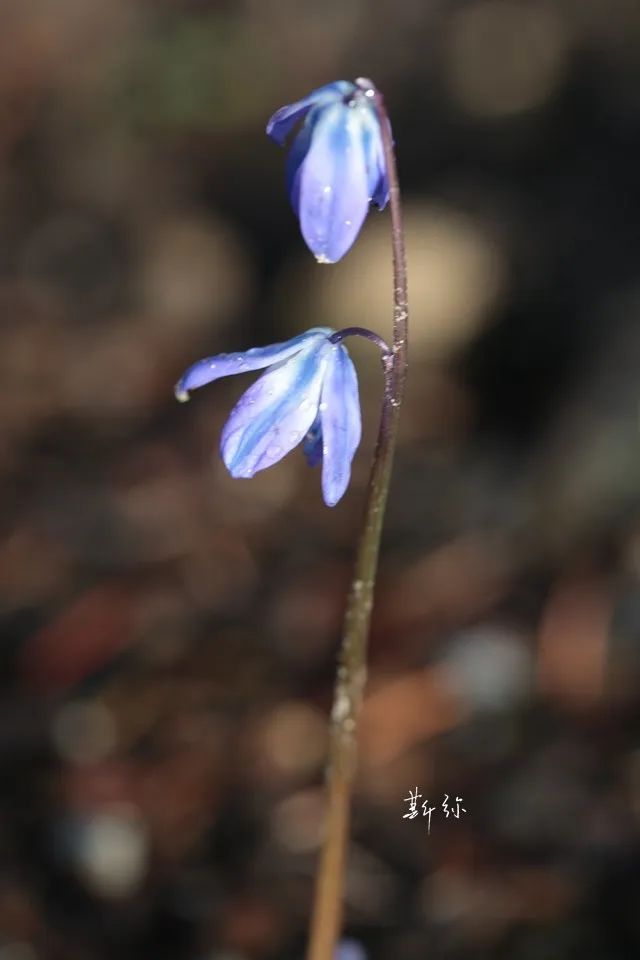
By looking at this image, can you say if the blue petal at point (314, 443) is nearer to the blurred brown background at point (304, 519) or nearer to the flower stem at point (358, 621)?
the flower stem at point (358, 621)

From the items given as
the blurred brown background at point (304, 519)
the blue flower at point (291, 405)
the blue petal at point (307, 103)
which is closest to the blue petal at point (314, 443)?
the blue flower at point (291, 405)

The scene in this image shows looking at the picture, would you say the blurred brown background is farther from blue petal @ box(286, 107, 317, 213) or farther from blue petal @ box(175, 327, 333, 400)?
blue petal @ box(286, 107, 317, 213)

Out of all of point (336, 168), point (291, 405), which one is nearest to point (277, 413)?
point (291, 405)

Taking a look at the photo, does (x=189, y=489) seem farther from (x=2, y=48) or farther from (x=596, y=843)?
(x=2, y=48)

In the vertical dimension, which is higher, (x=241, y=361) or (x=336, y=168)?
(x=336, y=168)

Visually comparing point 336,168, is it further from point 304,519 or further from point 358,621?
point 304,519

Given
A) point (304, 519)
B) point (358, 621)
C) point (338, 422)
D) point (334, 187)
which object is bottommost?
point (358, 621)
